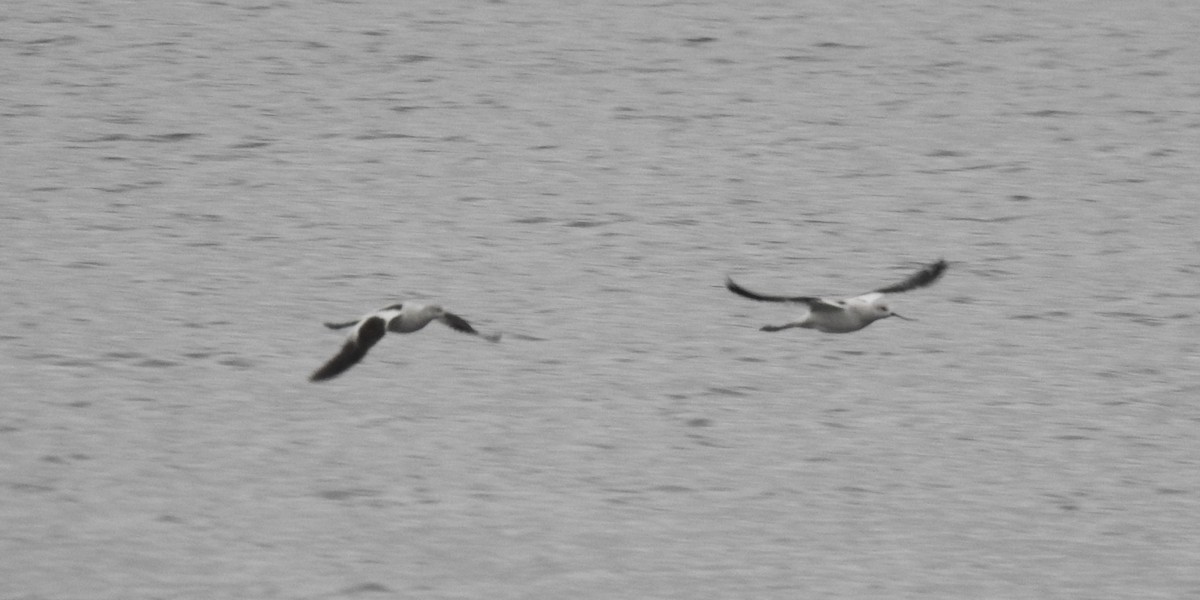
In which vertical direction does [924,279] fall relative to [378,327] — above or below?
below

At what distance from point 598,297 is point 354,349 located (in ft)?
15.1

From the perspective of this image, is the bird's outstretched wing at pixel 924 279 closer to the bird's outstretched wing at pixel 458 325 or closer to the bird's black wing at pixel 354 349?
the bird's outstretched wing at pixel 458 325

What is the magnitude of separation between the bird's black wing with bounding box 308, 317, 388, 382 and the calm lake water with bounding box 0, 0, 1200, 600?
3.64ft

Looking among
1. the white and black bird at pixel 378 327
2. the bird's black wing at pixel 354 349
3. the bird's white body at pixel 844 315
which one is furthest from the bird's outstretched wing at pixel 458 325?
the bird's white body at pixel 844 315

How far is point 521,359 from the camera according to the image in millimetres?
12320

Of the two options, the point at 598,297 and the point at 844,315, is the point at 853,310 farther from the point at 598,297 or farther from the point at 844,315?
the point at 598,297

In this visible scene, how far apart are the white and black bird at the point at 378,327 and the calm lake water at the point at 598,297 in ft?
3.52

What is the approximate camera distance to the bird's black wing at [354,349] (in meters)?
8.65

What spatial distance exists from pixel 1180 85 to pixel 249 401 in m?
8.65

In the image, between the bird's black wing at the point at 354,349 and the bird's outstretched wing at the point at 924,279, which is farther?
the bird's outstretched wing at the point at 924,279

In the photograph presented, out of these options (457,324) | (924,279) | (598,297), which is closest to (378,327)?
(457,324)

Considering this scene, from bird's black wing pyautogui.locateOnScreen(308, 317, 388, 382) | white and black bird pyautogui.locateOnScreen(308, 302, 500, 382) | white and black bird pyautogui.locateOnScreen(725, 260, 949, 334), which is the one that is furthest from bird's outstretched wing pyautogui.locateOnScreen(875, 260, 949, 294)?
bird's black wing pyautogui.locateOnScreen(308, 317, 388, 382)

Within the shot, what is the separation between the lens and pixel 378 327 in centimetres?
916

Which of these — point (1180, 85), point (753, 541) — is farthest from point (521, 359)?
point (1180, 85)
